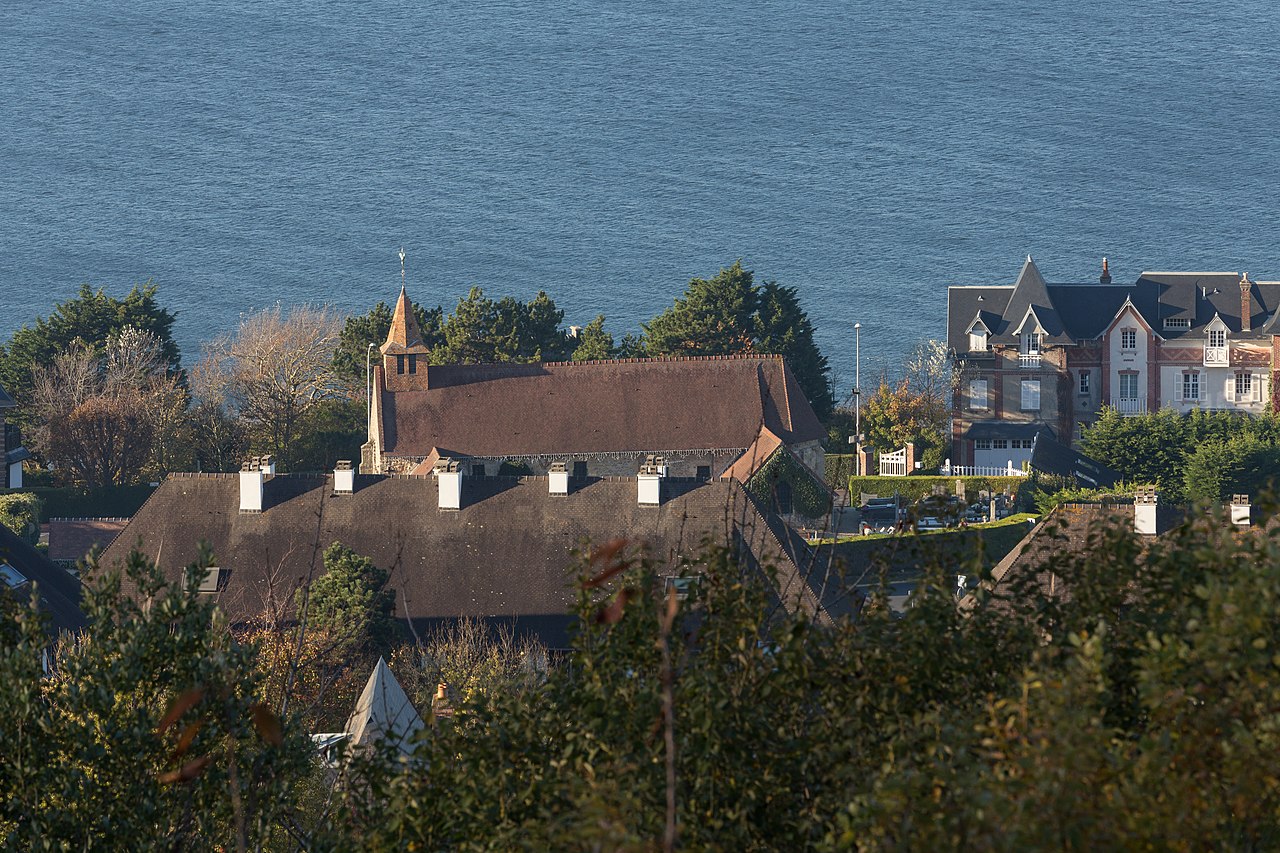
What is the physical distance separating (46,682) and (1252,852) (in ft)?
37.1

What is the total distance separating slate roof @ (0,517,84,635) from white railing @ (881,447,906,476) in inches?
1707

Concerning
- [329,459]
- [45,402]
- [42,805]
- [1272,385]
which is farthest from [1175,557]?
[1272,385]

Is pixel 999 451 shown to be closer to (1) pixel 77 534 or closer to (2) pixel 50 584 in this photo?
(1) pixel 77 534

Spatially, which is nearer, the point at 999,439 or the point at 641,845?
the point at 641,845

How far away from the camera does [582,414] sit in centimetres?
6744

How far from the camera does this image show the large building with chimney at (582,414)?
65875mm

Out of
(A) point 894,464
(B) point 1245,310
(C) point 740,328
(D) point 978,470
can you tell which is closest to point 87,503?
(C) point 740,328

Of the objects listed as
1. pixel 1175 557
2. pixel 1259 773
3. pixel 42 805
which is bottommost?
pixel 42 805

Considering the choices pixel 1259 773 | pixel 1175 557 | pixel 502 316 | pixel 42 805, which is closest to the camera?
pixel 1259 773

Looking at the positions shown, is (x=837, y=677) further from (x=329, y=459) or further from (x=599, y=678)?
(x=329, y=459)

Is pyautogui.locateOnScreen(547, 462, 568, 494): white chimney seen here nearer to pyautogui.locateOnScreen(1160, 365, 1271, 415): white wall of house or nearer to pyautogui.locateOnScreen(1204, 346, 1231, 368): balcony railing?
Result: pyautogui.locateOnScreen(1160, 365, 1271, 415): white wall of house

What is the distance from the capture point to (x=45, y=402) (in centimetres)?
7788

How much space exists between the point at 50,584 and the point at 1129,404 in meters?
63.0

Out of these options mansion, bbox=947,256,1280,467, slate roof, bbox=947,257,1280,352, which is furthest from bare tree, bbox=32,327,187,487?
slate roof, bbox=947,257,1280,352
